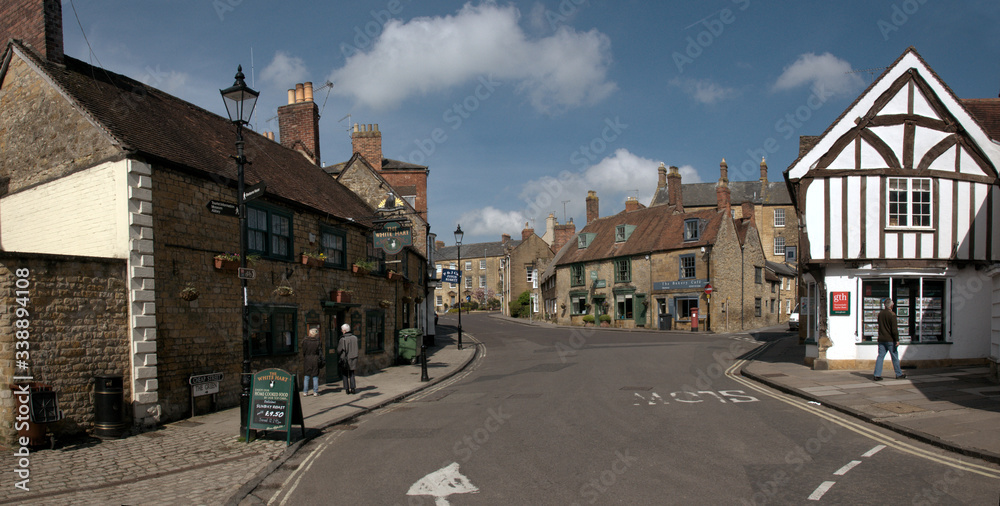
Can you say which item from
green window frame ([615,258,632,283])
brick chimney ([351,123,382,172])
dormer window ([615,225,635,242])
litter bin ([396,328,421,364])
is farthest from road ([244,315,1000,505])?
dormer window ([615,225,635,242])

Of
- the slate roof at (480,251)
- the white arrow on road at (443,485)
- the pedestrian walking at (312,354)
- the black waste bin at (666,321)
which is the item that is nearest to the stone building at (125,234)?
the pedestrian walking at (312,354)

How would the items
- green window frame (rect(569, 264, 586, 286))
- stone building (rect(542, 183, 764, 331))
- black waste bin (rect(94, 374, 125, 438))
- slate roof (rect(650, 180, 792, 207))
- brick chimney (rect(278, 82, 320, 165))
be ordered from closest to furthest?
1. black waste bin (rect(94, 374, 125, 438))
2. brick chimney (rect(278, 82, 320, 165))
3. stone building (rect(542, 183, 764, 331))
4. green window frame (rect(569, 264, 586, 286))
5. slate roof (rect(650, 180, 792, 207))

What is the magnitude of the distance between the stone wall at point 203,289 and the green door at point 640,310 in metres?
31.9

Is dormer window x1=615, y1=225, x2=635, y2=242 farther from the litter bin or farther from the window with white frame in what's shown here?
the window with white frame

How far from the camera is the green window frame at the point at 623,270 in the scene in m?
47.2

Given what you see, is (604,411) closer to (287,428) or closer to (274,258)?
(287,428)

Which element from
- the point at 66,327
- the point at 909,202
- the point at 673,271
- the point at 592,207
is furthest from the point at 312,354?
the point at 592,207

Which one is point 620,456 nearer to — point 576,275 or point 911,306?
point 911,306

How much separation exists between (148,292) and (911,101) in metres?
19.4

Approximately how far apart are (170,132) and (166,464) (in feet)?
26.6

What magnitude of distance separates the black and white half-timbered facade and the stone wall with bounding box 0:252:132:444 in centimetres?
1651

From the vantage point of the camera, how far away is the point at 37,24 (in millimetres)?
12758

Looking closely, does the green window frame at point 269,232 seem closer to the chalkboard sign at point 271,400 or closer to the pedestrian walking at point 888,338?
the chalkboard sign at point 271,400

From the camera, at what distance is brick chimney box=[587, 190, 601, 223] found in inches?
2336
